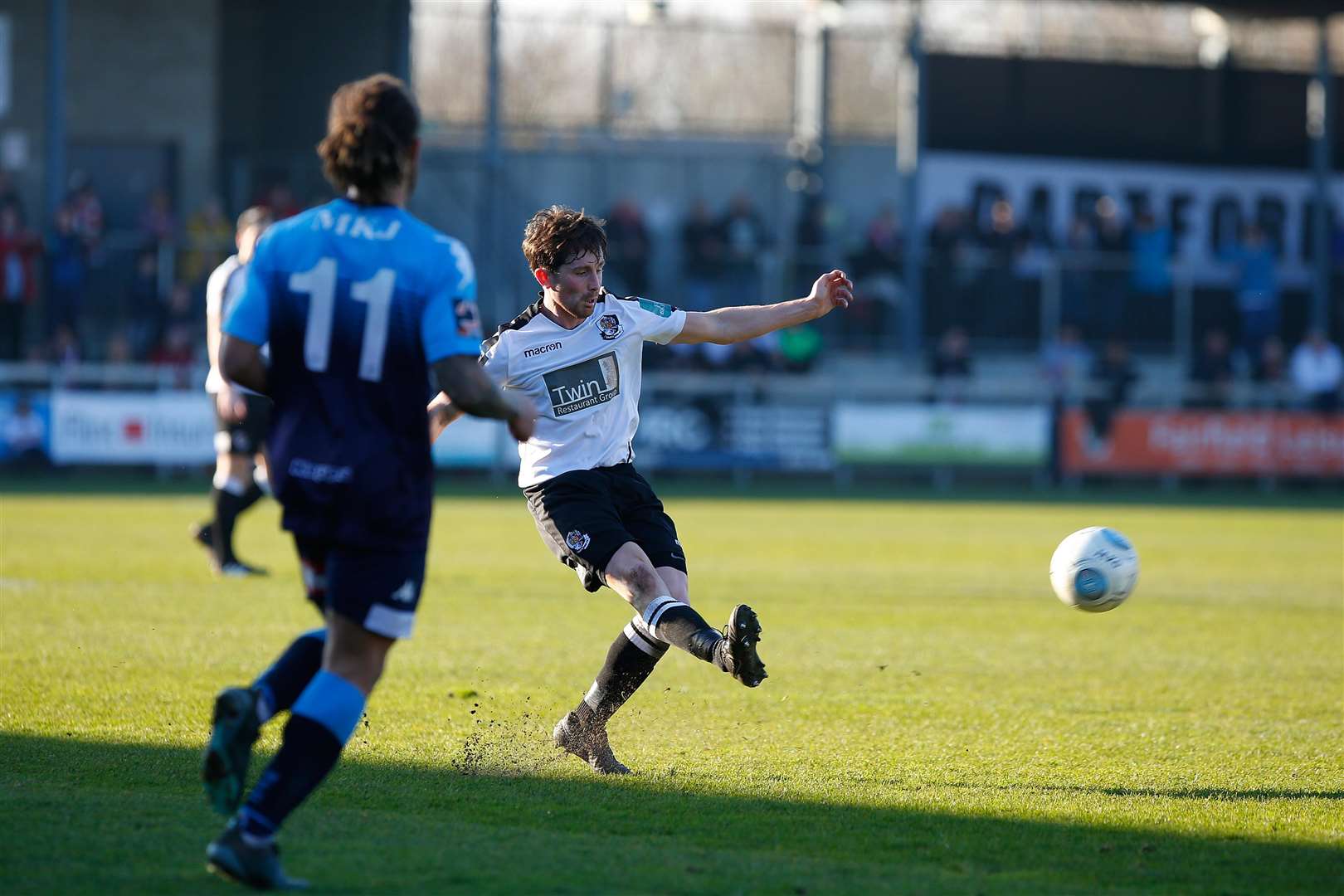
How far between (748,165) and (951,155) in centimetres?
373

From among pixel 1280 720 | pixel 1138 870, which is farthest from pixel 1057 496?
pixel 1138 870

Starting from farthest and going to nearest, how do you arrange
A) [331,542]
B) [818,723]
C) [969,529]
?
[969,529] < [818,723] < [331,542]

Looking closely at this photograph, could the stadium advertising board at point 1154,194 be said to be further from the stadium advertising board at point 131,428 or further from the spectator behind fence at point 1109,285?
the stadium advertising board at point 131,428

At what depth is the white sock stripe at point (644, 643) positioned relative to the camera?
620 cm

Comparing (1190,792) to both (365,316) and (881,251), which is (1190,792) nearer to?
(365,316)

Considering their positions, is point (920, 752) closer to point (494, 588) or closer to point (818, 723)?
point (818, 723)

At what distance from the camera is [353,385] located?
4.49 m

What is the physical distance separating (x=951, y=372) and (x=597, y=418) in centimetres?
1882

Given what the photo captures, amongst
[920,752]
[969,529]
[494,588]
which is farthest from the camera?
[969,529]

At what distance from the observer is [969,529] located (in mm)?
17578

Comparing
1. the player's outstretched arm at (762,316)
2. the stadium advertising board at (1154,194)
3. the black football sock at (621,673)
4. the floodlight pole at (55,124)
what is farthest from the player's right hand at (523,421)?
the stadium advertising board at (1154,194)

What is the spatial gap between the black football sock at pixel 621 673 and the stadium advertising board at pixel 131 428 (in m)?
16.2

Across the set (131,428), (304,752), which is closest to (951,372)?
(131,428)

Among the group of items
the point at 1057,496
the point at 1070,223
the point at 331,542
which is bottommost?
the point at 1057,496
